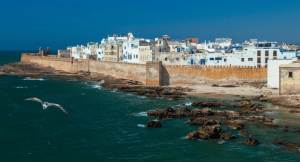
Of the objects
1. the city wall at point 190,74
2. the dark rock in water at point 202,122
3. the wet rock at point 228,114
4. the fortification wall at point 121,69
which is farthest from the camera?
the fortification wall at point 121,69

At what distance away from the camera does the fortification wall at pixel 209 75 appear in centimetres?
4503

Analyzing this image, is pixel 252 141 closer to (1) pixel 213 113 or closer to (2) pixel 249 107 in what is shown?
(1) pixel 213 113

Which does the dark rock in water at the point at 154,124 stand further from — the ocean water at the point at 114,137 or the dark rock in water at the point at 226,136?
the dark rock in water at the point at 226,136

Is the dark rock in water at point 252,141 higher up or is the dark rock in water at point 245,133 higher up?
the dark rock in water at point 245,133

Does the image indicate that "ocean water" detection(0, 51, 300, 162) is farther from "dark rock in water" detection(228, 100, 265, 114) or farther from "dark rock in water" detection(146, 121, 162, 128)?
"dark rock in water" detection(228, 100, 265, 114)

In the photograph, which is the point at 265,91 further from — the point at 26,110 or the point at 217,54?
the point at 26,110

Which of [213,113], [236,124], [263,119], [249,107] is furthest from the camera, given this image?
[249,107]

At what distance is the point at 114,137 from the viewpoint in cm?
2370

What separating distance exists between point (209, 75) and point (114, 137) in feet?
84.4

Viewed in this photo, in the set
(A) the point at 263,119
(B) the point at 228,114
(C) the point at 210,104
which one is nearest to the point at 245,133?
(A) the point at 263,119

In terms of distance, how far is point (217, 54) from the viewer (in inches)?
1986

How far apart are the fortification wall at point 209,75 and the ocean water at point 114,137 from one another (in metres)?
10.5

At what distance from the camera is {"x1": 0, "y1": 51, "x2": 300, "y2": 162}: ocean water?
20031 millimetres

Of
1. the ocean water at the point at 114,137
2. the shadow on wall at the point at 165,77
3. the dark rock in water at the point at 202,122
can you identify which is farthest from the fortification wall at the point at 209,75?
the dark rock in water at the point at 202,122
